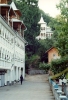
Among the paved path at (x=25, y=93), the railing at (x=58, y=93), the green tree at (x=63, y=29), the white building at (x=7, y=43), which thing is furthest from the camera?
the white building at (x=7, y=43)

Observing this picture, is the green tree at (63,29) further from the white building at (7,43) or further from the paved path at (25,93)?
the white building at (7,43)

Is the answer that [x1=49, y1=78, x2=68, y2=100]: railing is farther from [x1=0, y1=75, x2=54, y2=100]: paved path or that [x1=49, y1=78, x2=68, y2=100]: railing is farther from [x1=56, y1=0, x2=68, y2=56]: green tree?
[x1=56, y1=0, x2=68, y2=56]: green tree

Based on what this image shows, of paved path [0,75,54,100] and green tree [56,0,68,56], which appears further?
green tree [56,0,68,56]

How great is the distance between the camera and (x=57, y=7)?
92.8 ft

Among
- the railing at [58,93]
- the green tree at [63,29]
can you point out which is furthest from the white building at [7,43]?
the railing at [58,93]

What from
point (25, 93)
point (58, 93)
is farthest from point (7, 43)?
point (58, 93)

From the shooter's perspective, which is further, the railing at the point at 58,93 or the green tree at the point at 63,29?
the green tree at the point at 63,29

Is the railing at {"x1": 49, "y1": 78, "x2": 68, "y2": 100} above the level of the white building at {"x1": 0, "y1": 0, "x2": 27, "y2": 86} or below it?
below

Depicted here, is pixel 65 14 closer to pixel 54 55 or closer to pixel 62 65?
pixel 62 65

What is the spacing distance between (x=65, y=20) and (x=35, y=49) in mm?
Answer: 46749

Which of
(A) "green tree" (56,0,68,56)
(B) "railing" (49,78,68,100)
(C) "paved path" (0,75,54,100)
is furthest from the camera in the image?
(A) "green tree" (56,0,68,56)

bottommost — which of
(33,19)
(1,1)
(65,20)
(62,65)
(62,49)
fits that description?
(62,65)

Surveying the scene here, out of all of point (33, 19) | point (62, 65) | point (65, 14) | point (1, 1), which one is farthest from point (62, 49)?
point (33, 19)

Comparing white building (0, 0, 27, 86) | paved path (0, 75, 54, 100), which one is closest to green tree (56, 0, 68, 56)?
paved path (0, 75, 54, 100)
